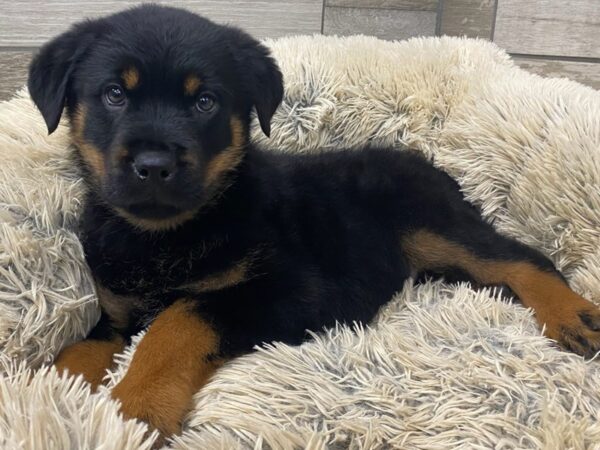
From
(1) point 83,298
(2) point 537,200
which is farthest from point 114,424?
(2) point 537,200

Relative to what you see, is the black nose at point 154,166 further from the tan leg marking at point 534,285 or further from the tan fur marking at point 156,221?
the tan leg marking at point 534,285

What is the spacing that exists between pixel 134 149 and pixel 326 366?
68 centimetres

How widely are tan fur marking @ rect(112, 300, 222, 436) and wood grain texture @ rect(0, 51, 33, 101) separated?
1.92 m

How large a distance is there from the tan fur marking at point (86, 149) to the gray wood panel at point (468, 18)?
2225mm

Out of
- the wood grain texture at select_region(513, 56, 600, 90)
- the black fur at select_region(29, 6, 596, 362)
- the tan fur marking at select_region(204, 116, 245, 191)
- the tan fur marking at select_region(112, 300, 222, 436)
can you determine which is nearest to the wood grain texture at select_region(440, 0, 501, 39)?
the wood grain texture at select_region(513, 56, 600, 90)

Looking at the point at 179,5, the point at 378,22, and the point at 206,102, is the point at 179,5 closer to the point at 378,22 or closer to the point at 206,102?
the point at 378,22

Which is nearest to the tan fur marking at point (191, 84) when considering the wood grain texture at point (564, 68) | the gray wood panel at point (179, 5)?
the gray wood panel at point (179, 5)

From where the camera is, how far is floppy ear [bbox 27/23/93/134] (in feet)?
5.56

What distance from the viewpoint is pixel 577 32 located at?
343 cm

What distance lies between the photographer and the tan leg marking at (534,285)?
5.28 ft

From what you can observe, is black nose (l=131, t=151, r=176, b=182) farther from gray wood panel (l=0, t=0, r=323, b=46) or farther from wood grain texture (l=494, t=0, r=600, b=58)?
wood grain texture (l=494, t=0, r=600, b=58)

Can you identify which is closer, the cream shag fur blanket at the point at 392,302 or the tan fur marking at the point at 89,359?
the cream shag fur blanket at the point at 392,302

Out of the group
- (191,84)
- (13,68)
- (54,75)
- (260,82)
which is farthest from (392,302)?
(13,68)

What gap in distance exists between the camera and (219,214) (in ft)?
5.91
